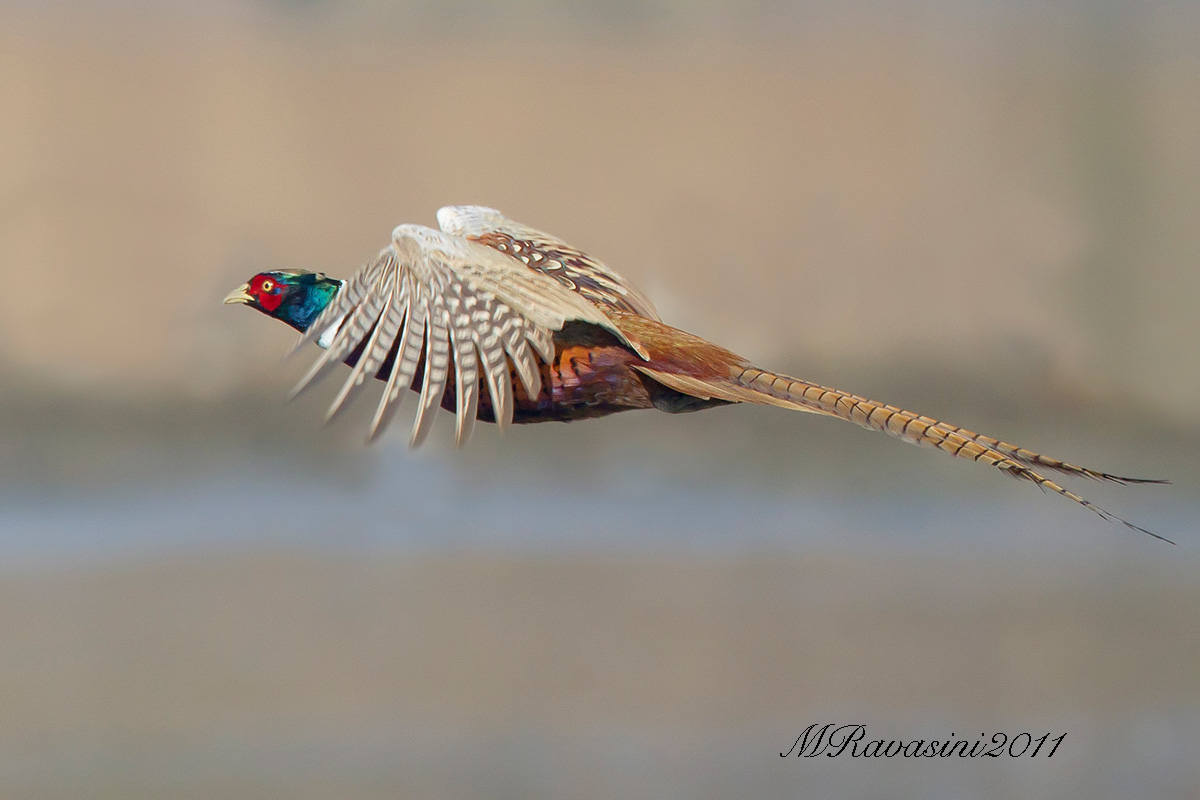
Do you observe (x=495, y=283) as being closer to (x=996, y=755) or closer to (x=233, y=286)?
(x=233, y=286)

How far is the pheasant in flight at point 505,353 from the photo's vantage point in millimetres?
2105

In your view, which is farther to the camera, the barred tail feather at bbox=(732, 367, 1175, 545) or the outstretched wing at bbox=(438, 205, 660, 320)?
the outstretched wing at bbox=(438, 205, 660, 320)

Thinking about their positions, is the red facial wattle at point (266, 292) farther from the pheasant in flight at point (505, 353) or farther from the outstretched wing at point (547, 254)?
the outstretched wing at point (547, 254)

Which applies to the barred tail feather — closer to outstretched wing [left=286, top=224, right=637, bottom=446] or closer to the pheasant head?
outstretched wing [left=286, top=224, right=637, bottom=446]

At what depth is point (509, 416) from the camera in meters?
2.15

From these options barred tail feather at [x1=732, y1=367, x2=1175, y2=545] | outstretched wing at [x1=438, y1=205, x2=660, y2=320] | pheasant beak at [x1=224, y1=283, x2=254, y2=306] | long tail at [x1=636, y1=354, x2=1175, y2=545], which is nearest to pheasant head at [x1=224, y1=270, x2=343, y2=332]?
pheasant beak at [x1=224, y1=283, x2=254, y2=306]

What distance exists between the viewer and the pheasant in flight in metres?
2.11

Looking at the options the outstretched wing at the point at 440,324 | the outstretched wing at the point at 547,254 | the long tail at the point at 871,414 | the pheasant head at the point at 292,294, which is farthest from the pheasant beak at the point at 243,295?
the long tail at the point at 871,414

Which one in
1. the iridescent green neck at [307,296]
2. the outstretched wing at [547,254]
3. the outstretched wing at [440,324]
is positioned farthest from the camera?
the outstretched wing at [547,254]

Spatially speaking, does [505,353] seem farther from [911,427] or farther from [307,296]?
[911,427]

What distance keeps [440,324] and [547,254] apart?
0.54 meters

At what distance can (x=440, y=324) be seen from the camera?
2.12m

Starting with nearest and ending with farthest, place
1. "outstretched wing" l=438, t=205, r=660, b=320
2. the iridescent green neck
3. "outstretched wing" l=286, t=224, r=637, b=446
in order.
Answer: "outstretched wing" l=286, t=224, r=637, b=446, the iridescent green neck, "outstretched wing" l=438, t=205, r=660, b=320

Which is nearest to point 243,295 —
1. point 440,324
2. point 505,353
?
point 440,324
